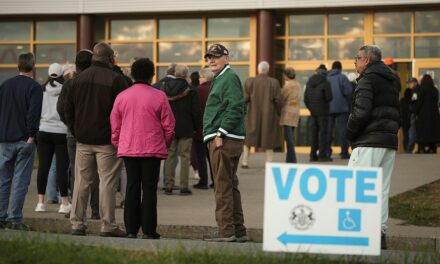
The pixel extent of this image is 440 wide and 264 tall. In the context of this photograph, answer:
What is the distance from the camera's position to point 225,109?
1134 centimetres

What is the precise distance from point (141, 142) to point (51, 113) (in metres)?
3.04

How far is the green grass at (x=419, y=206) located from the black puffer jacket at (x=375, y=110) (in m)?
2.91

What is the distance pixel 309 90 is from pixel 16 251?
13.0 metres

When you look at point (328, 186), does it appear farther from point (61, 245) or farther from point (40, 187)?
point (40, 187)

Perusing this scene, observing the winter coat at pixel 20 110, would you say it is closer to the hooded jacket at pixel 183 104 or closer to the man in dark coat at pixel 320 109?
the hooded jacket at pixel 183 104

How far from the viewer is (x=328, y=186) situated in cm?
854

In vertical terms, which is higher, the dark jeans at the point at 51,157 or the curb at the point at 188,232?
the dark jeans at the point at 51,157

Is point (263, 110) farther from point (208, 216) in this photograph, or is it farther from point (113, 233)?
point (113, 233)

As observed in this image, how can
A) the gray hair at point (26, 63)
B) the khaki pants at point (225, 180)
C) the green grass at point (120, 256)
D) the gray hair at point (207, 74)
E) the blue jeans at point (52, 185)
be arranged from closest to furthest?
the green grass at point (120, 256)
the khaki pants at point (225, 180)
the gray hair at point (26, 63)
the blue jeans at point (52, 185)
the gray hair at point (207, 74)

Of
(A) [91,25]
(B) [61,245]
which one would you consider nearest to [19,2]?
(A) [91,25]

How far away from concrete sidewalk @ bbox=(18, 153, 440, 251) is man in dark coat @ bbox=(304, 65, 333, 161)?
210cm

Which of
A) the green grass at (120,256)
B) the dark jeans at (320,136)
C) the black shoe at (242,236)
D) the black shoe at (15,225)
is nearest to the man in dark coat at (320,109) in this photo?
the dark jeans at (320,136)

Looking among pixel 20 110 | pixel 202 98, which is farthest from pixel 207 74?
pixel 20 110

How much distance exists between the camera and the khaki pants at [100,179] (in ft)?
38.5
